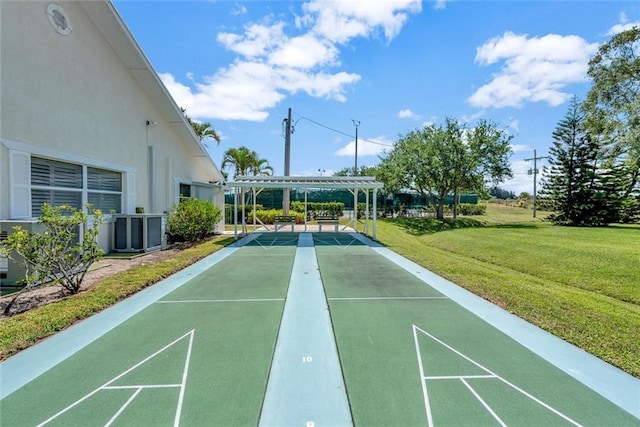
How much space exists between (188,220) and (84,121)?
14.8ft

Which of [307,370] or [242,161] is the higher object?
[242,161]

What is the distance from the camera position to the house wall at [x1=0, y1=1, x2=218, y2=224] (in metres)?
5.88

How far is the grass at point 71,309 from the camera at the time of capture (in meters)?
3.51

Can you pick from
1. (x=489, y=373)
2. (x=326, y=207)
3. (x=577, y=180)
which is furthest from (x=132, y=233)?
(x=577, y=180)

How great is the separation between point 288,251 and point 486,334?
6.84 m

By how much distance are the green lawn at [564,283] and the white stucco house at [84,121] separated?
28.2 ft

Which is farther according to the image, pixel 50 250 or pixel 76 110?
pixel 76 110

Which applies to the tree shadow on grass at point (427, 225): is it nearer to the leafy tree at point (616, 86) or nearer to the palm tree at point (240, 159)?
the leafy tree at point (616, 86)

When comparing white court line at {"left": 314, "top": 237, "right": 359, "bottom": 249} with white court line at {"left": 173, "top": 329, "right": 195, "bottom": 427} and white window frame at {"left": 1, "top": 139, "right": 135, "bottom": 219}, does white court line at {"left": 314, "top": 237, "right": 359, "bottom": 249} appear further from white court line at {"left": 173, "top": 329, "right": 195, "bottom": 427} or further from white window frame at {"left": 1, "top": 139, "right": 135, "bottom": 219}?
white window frame at {"left": 1, "top": 139, "right": 135, "bottom": 219}

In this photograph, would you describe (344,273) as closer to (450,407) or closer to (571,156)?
(450,407)

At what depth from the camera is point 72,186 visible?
7.66m

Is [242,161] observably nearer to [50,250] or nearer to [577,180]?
[50,250]

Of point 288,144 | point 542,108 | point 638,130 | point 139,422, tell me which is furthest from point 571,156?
point 139,422

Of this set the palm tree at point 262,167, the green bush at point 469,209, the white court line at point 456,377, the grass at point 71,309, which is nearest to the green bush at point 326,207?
the palm tree at point 262,167
